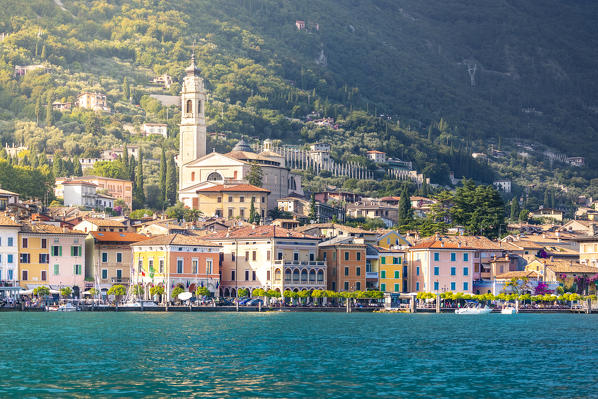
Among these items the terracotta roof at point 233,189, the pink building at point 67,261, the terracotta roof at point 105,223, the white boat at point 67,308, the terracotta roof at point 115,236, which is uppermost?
the terracotta roof at point 233,189

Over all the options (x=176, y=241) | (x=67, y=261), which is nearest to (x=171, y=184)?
(x=176, y=241)

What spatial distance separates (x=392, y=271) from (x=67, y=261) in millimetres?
32225

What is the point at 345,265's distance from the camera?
117312mm

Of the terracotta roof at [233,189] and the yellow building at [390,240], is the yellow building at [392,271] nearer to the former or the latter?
the yellow building at [390,240]

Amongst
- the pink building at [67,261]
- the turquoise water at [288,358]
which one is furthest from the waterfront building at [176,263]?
the turquoise water at [288,358]

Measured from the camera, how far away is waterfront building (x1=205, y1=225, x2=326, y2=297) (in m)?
114

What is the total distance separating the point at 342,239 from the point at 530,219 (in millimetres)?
84832

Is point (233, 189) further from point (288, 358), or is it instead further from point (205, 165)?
point (288, 358)

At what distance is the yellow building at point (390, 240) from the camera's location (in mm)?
125188

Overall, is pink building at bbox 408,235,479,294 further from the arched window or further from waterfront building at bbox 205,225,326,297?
the arched window

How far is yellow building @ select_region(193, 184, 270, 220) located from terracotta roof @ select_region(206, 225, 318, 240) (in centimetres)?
3068

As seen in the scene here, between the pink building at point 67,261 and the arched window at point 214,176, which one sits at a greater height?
the arched window at point 214,176

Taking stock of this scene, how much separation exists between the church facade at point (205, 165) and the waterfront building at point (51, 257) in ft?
152

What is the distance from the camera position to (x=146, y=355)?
202 ft
